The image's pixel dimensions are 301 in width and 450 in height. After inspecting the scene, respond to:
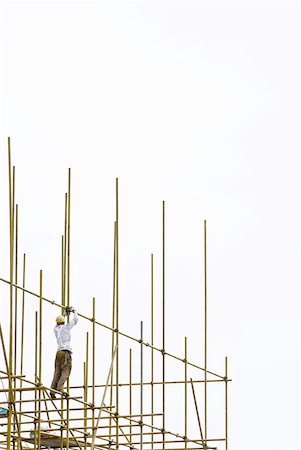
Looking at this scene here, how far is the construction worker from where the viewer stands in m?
37.1

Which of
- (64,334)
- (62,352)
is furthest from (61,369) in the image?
(64,334)

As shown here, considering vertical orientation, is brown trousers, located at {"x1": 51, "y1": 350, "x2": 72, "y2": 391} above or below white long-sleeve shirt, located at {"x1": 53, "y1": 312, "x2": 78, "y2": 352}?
below

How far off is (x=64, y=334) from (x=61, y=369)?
64 centimetres

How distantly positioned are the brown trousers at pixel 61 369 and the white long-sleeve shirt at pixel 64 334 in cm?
10

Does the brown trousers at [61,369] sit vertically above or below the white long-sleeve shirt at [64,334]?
below

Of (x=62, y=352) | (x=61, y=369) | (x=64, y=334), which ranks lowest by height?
(x=61, y=369)

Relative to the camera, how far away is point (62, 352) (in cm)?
3731

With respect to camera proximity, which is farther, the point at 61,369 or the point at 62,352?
the point at 62,352

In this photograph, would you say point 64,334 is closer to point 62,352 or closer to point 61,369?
point 62,352

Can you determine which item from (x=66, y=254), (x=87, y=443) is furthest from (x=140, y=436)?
(x=66, y=254)

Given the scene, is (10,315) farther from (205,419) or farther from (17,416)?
(205,419)

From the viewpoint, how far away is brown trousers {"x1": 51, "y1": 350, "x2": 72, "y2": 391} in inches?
1460

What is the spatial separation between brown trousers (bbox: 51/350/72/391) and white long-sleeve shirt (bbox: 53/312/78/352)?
10 cm

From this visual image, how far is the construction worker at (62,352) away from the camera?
3709 centimetres
